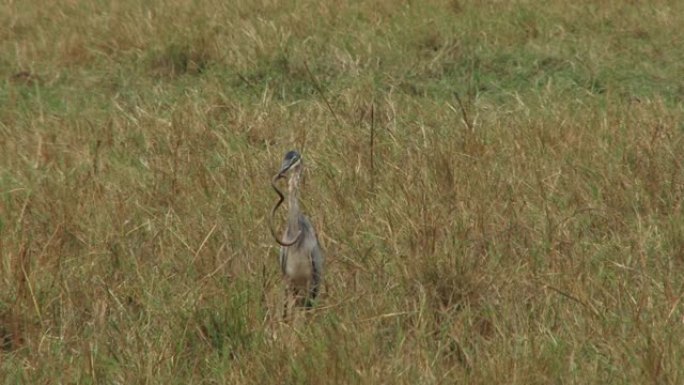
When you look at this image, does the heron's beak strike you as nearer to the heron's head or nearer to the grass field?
the heron's head

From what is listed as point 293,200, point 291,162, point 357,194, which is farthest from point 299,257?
point 357,194

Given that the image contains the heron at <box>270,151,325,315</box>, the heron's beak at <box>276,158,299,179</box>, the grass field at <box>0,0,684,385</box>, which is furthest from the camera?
the heron at <box>270,151,325,315</box>

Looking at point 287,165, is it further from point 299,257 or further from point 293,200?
point 299,257

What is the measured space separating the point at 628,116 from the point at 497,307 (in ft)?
7.75

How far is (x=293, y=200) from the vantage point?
367cm

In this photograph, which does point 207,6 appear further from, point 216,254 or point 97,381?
point 97,381

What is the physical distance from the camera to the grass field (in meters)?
3.39

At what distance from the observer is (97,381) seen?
10.9ft

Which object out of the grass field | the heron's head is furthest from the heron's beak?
the grass field

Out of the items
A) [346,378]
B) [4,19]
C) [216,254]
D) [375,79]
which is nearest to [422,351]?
[346,378]

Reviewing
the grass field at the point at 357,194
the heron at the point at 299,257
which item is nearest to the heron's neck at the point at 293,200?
the heron at the point at 299,257

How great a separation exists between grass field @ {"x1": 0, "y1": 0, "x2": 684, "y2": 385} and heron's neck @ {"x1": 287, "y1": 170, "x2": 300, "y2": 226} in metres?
0.22

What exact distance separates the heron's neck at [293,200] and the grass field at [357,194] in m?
0.22

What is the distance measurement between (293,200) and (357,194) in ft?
4.31
